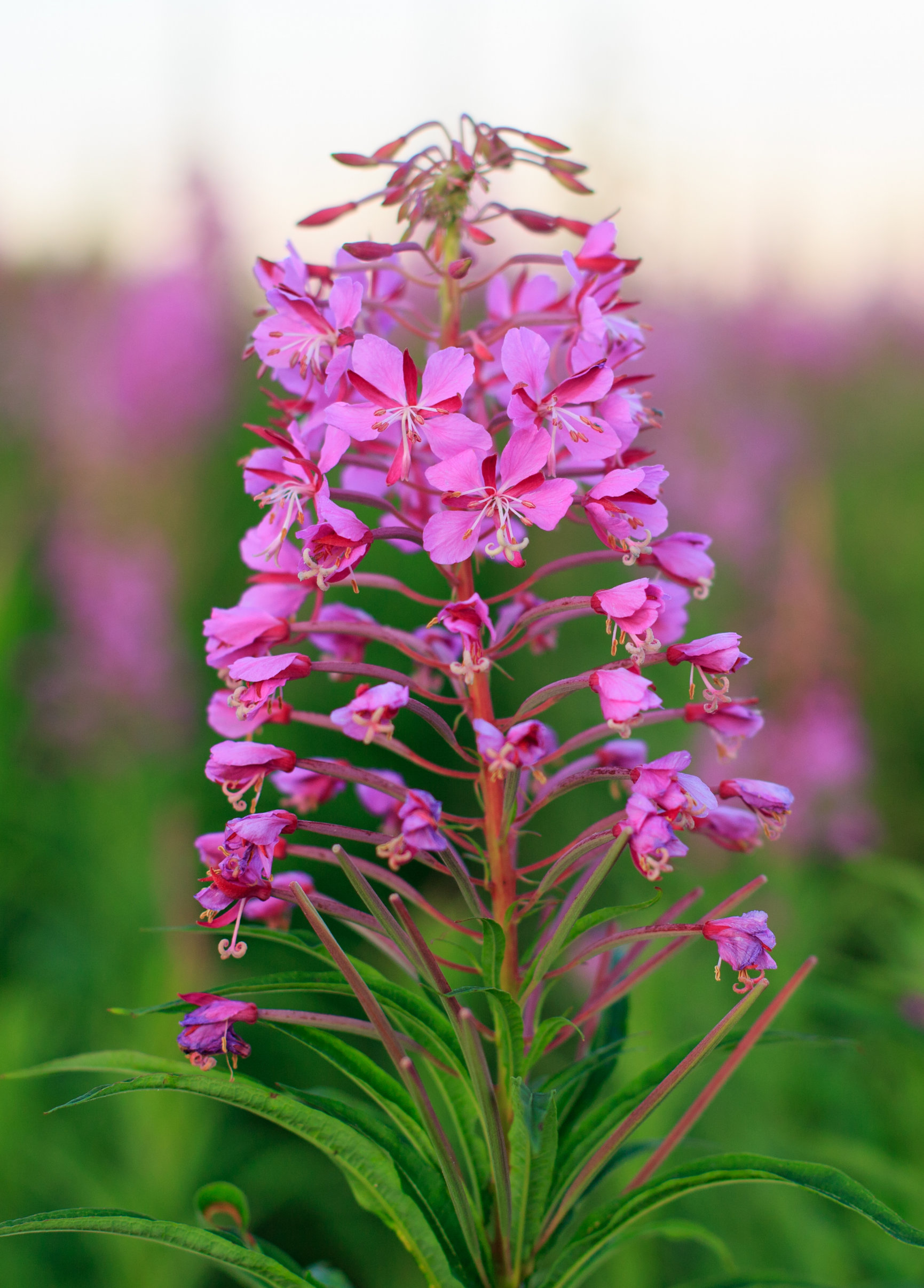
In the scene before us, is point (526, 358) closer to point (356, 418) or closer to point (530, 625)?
point (356, 418)

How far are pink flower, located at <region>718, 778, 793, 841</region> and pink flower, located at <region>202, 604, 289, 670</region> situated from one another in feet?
2.29

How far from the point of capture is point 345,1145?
122 centimetres

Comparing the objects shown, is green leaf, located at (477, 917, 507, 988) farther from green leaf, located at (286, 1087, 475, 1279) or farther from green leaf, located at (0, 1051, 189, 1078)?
green leaf, located at (0, 1051, 189, 1078)

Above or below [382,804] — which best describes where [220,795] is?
below

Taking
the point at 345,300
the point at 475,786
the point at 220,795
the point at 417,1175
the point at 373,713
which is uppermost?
the point at 345,300

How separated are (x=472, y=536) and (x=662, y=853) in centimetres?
48

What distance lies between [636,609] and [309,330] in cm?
63

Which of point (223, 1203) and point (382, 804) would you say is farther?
point (382, 804)

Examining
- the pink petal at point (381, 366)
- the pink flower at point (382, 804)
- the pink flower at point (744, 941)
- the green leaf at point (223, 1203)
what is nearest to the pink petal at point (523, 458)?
the pink petal at point (381, 366)

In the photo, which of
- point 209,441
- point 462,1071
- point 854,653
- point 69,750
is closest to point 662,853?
point 462,1071

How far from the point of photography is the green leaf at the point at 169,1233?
1.13m

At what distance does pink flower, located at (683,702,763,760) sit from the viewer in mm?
1444

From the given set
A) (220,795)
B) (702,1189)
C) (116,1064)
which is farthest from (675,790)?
(220,795)

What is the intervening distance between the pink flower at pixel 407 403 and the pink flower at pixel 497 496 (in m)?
0.03
